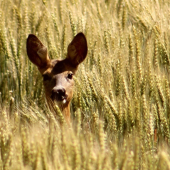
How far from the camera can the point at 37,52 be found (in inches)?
189

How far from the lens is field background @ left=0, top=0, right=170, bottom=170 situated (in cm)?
280

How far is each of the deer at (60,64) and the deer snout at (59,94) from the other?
Result: 0.35 ft

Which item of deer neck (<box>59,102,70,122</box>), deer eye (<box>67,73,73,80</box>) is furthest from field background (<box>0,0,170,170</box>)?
deer eye (<box>67,73,73,80</box>)

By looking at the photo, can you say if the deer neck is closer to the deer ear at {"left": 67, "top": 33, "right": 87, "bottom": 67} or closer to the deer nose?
the deer nose

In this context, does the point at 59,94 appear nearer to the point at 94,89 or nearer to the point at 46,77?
the point at 94,89

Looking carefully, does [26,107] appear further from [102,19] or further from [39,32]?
[102,19]

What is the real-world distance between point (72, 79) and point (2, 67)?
36.5 inches

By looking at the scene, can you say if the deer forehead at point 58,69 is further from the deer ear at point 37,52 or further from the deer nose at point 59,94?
the deer nose at point 59,94

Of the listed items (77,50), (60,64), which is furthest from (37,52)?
(77,50)

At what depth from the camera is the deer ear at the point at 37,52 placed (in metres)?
4.84

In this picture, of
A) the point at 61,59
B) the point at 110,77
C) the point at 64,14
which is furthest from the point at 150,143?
the point at 64,14

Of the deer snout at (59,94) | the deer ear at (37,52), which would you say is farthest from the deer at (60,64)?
the deer snout at (59,94)

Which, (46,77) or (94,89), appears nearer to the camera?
(94,89)

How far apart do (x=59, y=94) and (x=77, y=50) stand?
0.79 m
